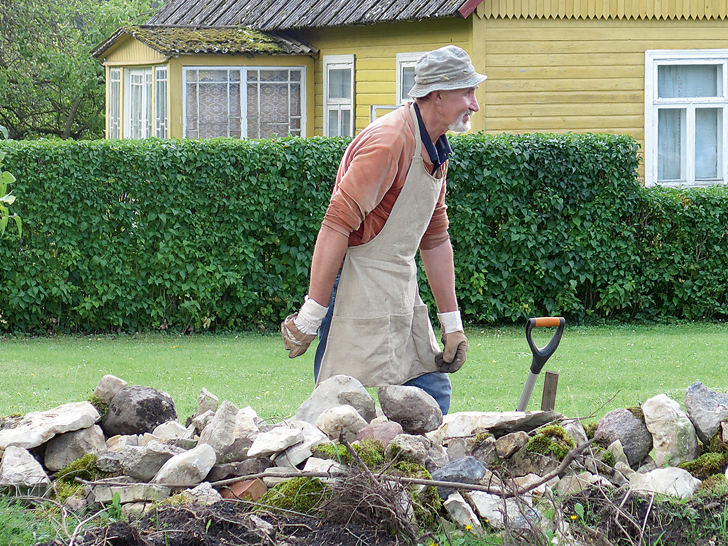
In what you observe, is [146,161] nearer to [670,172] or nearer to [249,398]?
[249,398]

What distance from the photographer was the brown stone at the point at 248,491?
133 inches

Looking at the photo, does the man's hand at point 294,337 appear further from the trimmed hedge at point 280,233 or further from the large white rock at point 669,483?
the trimmed hedge at point 280,233

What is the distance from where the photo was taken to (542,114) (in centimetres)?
1356

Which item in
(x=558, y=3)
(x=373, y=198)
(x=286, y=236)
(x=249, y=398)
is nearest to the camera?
(x=373, y=198)

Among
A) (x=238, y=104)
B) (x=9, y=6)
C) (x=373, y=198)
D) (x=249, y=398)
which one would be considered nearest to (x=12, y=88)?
(x=9, y=6)

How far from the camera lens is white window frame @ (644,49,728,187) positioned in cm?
1380

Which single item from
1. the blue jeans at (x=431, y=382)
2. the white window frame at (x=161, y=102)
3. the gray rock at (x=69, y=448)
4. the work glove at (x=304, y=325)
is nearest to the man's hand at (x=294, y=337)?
the work glove at (x=304, y=325)

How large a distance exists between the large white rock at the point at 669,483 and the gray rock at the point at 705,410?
417 millimetres

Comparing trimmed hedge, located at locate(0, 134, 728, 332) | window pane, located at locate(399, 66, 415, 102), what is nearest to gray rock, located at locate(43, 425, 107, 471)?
trimmed hedge, located at locate(0, 134, 728, 332)

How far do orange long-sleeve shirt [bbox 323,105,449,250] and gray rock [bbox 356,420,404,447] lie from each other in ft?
2.72

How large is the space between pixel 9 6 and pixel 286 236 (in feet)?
49.3

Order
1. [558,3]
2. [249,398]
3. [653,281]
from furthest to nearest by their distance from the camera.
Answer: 1. [558,3]
2. [653,281]
3. [249,398]

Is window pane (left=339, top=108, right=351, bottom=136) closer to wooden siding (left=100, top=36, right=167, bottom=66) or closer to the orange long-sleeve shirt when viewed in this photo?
wooden siding (left=100, top=36, right=167, bottom=66)

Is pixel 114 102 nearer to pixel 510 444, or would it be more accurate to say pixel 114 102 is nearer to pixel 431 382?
pixel 431 382
